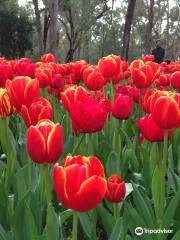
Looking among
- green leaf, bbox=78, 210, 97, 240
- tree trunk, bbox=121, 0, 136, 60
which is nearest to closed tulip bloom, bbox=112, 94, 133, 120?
green leaf, bbox=78, 210, 97, 240

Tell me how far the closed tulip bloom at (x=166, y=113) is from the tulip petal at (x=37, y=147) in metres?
0.43

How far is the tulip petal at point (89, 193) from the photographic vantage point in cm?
107

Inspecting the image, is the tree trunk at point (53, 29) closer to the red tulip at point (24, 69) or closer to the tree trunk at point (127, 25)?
the tree trunk at point (127, 25)

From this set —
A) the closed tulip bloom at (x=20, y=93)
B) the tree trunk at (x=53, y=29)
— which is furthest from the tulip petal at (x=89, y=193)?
the tree trunk at (x=53, y=29)

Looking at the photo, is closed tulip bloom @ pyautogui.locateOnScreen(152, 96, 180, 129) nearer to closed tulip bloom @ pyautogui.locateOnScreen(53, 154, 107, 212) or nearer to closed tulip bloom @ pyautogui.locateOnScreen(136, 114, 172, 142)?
closed tulip bloom @ pyautogui.locateOnScreen(136, 114, 172, 142)

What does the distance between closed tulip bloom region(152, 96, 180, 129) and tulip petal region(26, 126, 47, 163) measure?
0.43 m

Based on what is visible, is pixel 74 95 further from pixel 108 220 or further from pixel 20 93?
pixel 108 220

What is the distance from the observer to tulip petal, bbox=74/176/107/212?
3.51 feet

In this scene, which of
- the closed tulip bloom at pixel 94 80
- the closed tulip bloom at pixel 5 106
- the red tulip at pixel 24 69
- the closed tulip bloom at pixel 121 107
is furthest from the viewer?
the red tulip at pixel 24 69

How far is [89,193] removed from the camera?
42.3 inches

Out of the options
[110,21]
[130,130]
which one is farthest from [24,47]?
[130,130]

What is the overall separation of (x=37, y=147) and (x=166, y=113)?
464 millimetres

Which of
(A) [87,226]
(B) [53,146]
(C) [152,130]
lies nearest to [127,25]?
(C) [152,130]

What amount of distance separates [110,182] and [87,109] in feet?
0.85
